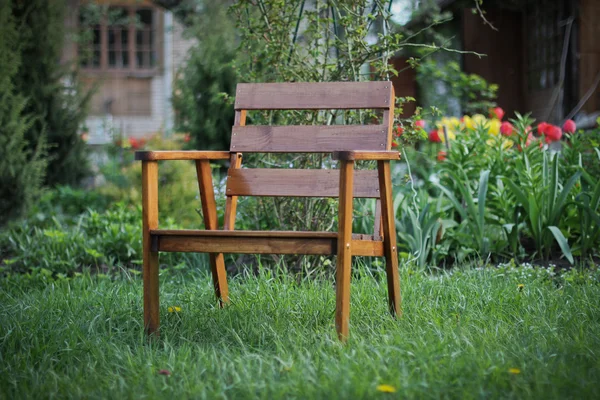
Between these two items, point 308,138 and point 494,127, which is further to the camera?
point 494,127

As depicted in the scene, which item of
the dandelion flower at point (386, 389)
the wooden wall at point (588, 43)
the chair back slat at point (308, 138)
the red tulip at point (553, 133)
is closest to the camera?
the dandelion flower at point (386, 389)

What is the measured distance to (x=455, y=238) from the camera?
383cm

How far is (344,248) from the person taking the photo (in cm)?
224

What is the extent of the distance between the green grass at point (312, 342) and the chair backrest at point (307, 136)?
0.39 metres

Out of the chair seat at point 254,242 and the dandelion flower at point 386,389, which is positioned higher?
the chair seat at point 254,242

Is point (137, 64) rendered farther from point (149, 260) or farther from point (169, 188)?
point (149, 260)

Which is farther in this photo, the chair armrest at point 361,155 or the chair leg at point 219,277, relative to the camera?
the chair leg at point 219,277

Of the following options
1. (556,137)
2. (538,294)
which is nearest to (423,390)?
(538,294)

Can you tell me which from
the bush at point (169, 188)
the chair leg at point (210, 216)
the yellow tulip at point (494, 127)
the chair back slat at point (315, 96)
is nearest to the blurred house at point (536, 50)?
the yellow tulip at point (494, 127)

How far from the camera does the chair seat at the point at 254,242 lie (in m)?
2.26

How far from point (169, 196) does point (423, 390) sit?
4.00 meters

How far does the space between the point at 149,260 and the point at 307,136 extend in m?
0.77

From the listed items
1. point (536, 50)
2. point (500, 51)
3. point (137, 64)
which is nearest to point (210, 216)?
point (536, 50)

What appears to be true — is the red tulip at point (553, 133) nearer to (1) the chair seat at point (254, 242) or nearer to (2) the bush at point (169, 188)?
(1) the chair seat at point (254, 242)
